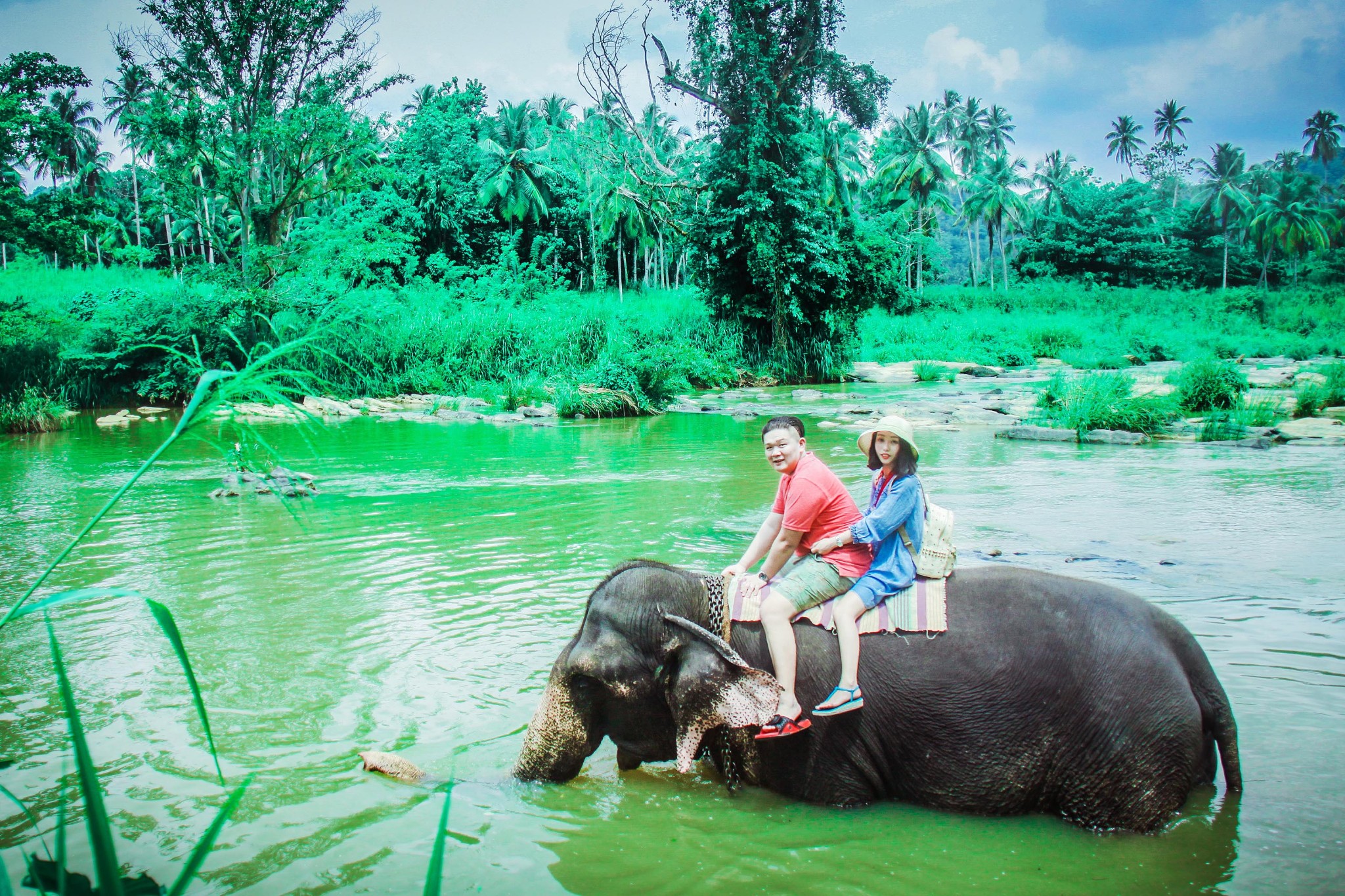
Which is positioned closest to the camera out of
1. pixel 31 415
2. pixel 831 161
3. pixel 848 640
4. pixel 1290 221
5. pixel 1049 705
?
pixel 1049 705

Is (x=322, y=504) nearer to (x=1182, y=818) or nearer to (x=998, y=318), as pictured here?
(x=1182, y=818)

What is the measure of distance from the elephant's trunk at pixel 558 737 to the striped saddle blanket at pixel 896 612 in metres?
0.69

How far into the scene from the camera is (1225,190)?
49.6 m

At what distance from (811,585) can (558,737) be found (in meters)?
1.10

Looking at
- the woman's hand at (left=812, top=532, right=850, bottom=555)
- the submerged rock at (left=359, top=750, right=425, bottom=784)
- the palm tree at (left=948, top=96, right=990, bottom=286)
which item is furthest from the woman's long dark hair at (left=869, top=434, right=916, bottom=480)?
the palm tree at (left=948, top=96, right=990, bottom=286)

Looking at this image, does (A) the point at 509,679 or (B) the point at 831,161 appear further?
(B) the point at 831,161

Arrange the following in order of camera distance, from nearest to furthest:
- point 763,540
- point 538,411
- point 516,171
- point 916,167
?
point 763,540 → point 538,411 → point 516,171 → point 916,167

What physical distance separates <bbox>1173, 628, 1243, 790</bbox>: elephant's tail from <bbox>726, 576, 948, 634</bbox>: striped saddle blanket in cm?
82

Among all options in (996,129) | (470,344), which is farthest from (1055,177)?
(470,344)

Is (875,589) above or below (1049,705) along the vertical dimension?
above

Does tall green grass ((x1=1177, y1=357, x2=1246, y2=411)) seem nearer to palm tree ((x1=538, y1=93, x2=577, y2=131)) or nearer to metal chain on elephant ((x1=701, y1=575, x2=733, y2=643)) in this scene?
metal chain on elephant ((x1=701, y1=575, x2=733, y2=643))

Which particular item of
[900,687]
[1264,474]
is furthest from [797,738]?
[1264,474]

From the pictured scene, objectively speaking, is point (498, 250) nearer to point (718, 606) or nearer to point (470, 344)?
point (470, 344)

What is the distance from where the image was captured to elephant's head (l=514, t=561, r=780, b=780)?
126 inches
